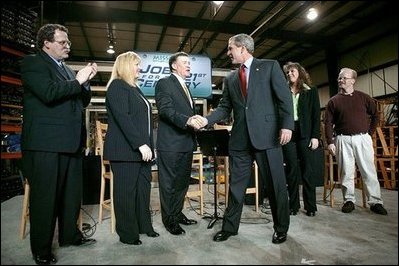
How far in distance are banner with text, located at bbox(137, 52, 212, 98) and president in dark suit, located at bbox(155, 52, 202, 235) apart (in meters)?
3.01

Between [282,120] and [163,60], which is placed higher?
[163,60]

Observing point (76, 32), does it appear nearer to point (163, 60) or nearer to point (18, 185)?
point (163, 60)

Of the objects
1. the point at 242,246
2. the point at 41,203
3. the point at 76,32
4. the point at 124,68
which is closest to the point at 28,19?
the point at 124,68

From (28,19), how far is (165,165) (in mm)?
1895

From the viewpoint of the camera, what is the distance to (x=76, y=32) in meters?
8.44

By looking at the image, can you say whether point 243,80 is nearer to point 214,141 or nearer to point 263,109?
point 263,109

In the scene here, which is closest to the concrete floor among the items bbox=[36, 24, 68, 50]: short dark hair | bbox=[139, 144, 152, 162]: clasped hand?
bbox=[139, 144, 152, 162]: clasped hand

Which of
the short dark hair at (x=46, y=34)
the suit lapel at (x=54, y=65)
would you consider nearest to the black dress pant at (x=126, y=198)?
the suit lapel at (x=54, y=65)

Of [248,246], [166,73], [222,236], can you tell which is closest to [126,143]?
[222,236]

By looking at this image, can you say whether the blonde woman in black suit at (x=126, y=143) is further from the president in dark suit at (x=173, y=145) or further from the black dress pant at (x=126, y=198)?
the president in dark suit at (x=173, y=145)

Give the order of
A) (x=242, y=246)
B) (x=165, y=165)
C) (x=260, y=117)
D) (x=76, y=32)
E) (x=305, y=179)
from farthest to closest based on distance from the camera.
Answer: (x=76, y=32)
(x=305, y=179)
(x=165, y=165)
(x=260, y=117)
(x=242, y=246)

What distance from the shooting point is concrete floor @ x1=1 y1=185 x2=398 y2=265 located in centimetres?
190

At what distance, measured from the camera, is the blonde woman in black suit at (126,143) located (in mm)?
2303

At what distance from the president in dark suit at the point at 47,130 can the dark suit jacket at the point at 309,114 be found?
7.55 feet
